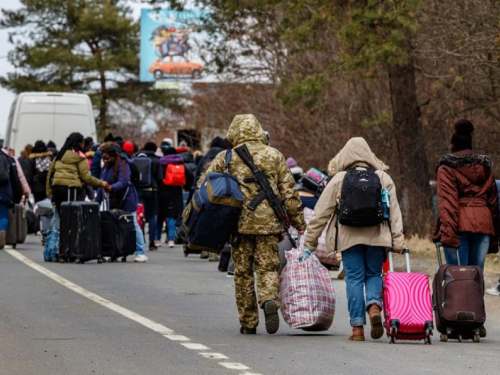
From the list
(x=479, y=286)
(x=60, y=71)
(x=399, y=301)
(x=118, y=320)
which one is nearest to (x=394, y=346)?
(x=399, y=301)

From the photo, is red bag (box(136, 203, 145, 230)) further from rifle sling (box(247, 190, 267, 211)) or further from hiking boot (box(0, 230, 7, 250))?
rifle sling (box(247, 190, 267, 211))

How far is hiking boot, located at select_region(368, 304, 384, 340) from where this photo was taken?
1185cm

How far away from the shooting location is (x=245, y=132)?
12578 mm

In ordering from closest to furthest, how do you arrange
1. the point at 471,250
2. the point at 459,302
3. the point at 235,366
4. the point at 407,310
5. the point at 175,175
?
1. the point at 235,366
2. the point at 407,310
3. the point at 459,302
4. the point at 471,250
5. the point at 175,175

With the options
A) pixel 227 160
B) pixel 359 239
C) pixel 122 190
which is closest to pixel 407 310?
pixel 359 239

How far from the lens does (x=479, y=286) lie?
12336 mm

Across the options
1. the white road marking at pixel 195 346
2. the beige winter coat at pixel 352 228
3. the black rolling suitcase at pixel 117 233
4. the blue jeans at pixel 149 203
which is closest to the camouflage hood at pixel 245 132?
the beige winter coat at pixel 352 228

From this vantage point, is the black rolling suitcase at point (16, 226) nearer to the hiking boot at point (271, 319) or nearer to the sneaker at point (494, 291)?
the sneaker at point (494, 291)

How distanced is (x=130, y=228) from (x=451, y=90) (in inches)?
305

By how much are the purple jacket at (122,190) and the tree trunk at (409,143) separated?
23.5ft

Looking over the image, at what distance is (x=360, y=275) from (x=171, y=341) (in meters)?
1.74

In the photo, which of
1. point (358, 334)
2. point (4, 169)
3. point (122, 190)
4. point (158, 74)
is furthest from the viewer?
point (158, 74)

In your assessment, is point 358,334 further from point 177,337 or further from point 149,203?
point 149,203

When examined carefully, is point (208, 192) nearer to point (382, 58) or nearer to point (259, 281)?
point (259, 281)
